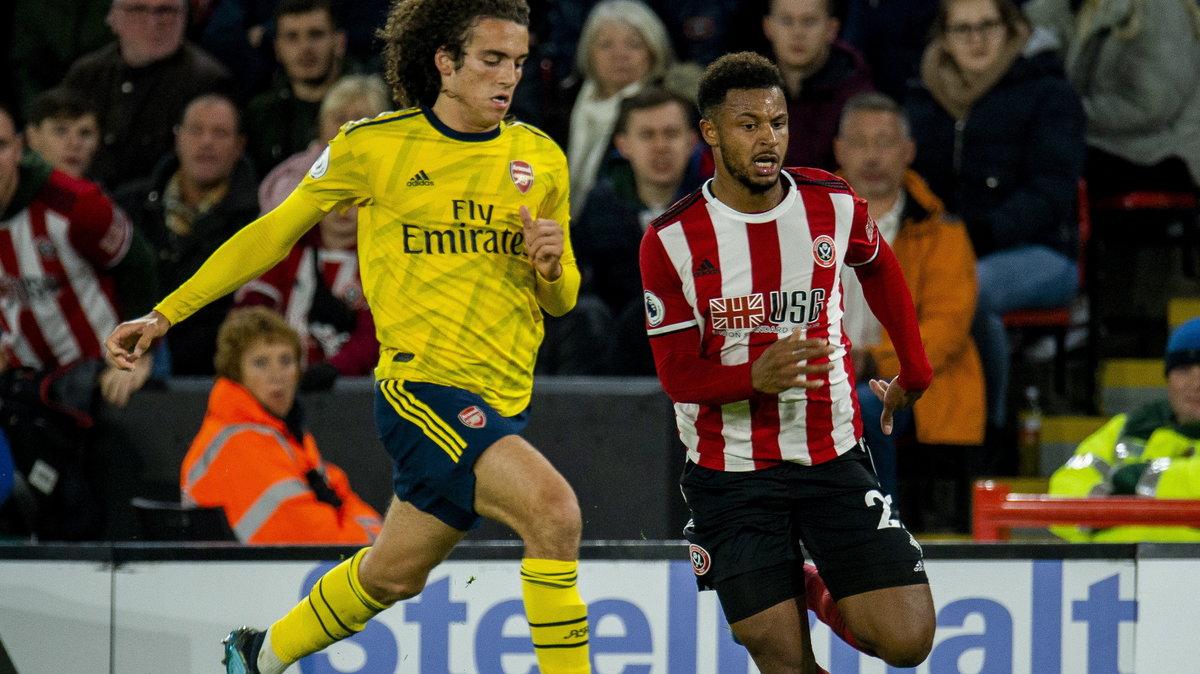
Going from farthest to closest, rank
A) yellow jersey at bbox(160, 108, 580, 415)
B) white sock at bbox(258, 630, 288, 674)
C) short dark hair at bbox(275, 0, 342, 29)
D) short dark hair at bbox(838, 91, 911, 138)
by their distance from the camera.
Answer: short dark hair at bbox(275, 0, 342, 29), short dark hair at bbox(838, 91, 911, 138), white sock at bbox(258, 630, 288, 674), yellow jersey at bbox(160, 108, 580, 415)

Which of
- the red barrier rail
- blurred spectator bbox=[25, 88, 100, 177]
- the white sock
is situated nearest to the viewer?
the white sock

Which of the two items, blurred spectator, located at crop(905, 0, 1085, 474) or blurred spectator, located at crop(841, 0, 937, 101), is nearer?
blurred spectator, located at crop(905, 0, 1085, 474)

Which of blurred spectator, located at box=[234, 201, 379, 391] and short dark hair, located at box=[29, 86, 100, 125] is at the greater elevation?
short dark hair, located at box=[29, 86, 100, 125]

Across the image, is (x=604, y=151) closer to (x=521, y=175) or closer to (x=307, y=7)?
(x=307, y=7)

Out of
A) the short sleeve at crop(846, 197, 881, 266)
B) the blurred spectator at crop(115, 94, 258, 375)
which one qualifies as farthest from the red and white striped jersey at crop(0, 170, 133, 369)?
the short sleeve at crop(846, 197, 881, 266)

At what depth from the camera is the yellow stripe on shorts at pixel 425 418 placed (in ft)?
13.1

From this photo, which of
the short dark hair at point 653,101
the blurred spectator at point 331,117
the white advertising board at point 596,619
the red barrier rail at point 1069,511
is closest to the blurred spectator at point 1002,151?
the short dark hair at point 653,101

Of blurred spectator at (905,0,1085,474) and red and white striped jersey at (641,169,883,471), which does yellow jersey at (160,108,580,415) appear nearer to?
red and white striped jersey at (641,169,883,471)

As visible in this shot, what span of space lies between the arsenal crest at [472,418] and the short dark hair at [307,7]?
3.88 m

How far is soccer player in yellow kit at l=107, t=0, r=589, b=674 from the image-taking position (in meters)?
4.04

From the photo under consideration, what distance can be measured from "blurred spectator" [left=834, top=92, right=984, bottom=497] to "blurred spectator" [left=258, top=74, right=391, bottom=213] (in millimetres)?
2012

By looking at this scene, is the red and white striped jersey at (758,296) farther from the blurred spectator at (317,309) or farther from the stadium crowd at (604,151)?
the blurred spectator at (317,309)

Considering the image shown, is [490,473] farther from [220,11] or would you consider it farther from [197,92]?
[220,11]

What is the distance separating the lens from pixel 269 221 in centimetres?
414
